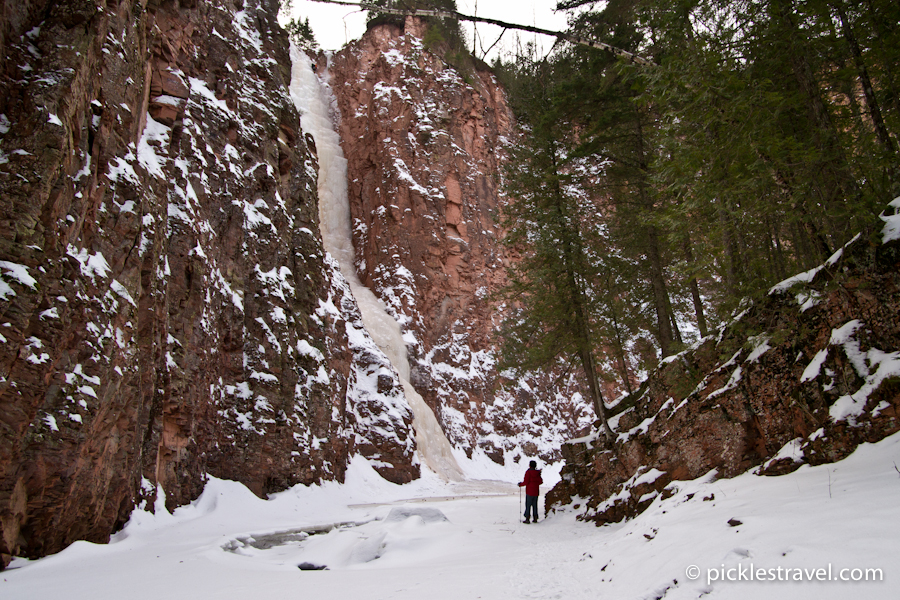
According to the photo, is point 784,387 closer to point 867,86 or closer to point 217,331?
point 867,86

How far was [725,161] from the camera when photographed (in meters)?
6.48

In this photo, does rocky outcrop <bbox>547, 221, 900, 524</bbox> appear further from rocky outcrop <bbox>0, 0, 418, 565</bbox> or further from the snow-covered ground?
rocky outcrop <bbox>0, 0, 418, 565</bbox>

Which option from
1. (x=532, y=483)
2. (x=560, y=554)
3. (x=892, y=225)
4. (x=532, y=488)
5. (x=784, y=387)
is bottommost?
(x=560, y=554)

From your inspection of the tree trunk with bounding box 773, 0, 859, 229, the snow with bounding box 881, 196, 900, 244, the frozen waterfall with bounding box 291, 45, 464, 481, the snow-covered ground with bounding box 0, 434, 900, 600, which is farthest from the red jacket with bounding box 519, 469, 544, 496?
the frozen waterfall with bounding box 291, 45, 464, 481

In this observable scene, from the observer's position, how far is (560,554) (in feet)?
22.9

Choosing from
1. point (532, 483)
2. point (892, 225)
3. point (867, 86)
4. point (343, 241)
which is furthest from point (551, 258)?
point (343, 241)

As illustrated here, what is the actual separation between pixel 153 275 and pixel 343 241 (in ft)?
95.8

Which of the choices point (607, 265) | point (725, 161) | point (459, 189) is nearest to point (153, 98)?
point (607, 265)

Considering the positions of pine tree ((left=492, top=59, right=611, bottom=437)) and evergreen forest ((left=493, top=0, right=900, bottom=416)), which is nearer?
A: evergreen forest ((left=493, top=0, right=900, bottom=416))

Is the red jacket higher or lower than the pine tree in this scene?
lower

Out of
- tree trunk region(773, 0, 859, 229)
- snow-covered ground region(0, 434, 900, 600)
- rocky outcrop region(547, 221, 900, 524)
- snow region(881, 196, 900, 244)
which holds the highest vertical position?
tree trunk region(773, 0, 859, 229)

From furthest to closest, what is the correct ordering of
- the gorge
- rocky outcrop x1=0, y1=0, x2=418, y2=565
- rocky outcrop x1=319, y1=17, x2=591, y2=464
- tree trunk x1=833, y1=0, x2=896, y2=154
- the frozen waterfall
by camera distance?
rocky outcrop x1=319, y1=17, x2=591, y2=464
the frozen waterfall
rocky outcrop x1=0, y1=0, x2=418, y2=565
the gorge
tree trunk x1=833, y1=0, x2=896, y2=154

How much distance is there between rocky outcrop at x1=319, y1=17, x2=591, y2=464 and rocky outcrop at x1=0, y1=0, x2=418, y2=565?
1088 cm

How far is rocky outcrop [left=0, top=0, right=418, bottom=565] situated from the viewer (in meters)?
7.10
